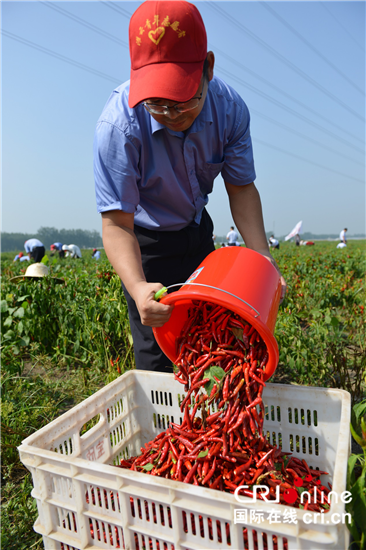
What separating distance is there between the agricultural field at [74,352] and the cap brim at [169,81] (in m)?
2.28

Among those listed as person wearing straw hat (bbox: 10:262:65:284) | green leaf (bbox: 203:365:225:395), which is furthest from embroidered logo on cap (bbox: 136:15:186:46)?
person wearing straw hat (bbox: 10:262:65:284)

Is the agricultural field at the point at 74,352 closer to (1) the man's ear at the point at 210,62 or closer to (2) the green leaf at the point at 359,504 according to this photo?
(2) the green leaf at the point at 359,504

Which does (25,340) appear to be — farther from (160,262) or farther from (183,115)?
(183,115)

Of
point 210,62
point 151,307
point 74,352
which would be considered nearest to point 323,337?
point 151,307

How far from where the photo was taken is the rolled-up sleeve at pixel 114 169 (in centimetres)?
207

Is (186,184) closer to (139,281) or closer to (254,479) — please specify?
(139,281)

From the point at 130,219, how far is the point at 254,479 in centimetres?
144

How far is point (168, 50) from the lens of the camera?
5.67ft

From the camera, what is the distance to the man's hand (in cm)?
178

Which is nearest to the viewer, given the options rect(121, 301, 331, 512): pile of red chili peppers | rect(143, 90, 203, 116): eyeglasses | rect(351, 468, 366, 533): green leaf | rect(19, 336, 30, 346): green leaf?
rect(351, 468, 366, 533): green leaf

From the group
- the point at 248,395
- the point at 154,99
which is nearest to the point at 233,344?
the point at 248,395

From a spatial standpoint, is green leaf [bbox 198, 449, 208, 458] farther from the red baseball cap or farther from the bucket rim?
the red baseball cap

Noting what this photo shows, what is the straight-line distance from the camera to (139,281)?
2.00 m

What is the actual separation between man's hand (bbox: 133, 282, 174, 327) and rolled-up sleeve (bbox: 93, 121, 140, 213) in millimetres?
542
